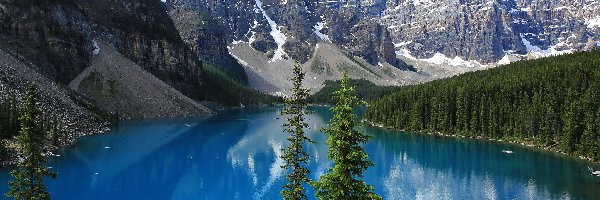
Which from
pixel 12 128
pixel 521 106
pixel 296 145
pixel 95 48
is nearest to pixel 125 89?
pixel 95 48

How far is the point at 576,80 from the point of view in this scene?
116188 mm

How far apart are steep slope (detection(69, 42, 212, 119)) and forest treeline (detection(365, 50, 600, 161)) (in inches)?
2977

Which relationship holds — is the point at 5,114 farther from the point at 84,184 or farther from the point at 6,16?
the point at 6,16

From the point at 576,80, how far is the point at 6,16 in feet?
510

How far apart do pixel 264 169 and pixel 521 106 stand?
69733mm

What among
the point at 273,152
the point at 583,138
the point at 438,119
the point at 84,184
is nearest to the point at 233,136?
the point at 273,152

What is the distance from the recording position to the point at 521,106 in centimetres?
12619

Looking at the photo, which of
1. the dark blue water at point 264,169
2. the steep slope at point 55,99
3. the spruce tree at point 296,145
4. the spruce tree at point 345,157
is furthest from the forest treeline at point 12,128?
the spruce tree at point 345,157

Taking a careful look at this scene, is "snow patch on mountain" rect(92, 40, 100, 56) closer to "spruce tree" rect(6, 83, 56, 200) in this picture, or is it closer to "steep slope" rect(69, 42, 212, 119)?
"steep slope" rect(69, 42, 212, 119)

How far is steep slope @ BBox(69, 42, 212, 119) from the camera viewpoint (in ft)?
558

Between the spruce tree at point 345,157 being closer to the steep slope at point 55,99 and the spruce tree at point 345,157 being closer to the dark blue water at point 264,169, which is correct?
the dark blue water at point 264,169

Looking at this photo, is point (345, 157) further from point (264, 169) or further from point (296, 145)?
point (264, 169)

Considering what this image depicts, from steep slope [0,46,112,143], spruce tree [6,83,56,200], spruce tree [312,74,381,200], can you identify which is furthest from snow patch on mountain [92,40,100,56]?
spruce tree [312,74,381,200]

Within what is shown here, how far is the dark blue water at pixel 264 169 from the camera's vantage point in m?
70.4
